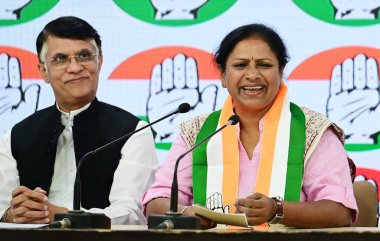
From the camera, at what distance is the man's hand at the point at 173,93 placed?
3.95m

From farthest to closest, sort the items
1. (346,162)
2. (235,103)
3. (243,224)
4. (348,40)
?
(348,40) < (235,103) < (346,162) < (243,224)

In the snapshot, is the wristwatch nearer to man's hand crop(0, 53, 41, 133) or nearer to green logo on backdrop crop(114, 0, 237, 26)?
green logo on backdrop crop(114, 0, 237, 26)

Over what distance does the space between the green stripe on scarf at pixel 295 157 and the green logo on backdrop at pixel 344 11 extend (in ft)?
2.84

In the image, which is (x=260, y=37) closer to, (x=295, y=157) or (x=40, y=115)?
(x=295, y=157)

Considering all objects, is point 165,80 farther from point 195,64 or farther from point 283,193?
point 283,193

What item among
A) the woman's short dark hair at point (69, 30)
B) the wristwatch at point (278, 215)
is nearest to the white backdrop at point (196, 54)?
Result: the woman's short dark hair at point (69, 30)

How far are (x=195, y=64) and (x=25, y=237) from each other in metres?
2.09

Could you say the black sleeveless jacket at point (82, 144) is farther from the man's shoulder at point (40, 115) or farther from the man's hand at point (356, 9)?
the man's hand at point (356, 9)

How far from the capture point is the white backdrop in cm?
387

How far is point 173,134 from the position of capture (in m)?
3.94

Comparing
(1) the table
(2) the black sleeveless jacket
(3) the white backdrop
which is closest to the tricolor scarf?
(2) the black sleeveless jacket

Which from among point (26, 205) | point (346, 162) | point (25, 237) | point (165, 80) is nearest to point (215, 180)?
point (346, 162)

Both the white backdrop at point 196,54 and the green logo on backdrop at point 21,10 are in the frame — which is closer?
the white backdrop at point 196,54

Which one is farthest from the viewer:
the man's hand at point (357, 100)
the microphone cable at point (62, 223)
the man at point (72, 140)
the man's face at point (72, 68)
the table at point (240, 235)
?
the man's hand at point (357, 100)
